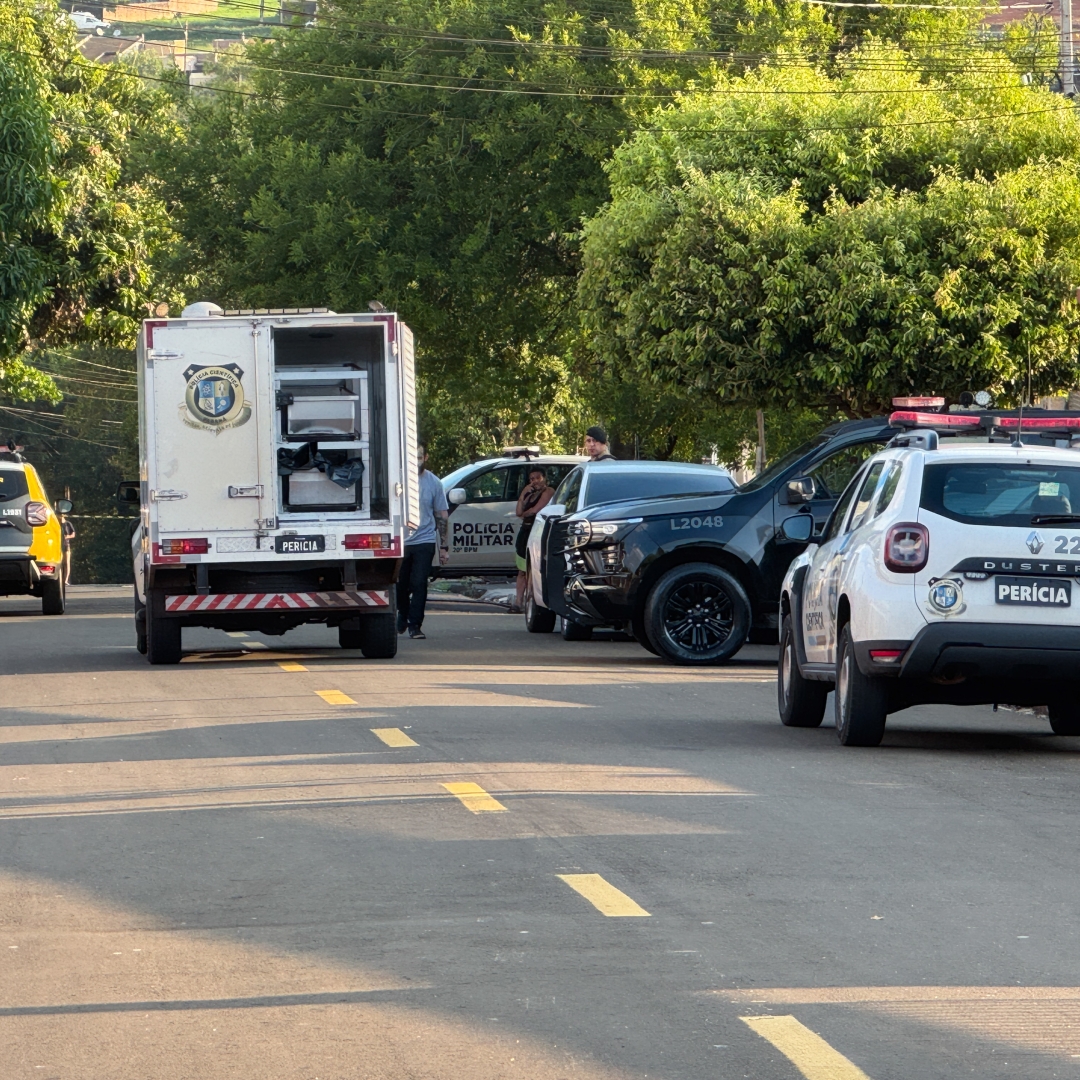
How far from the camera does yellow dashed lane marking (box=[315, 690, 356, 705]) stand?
14734mm

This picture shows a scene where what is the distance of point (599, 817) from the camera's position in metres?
9.28

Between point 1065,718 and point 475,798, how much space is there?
4.63 meters

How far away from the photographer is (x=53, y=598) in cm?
2802

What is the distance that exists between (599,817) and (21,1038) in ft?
12.8

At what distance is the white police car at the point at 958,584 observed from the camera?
1119 centimetres

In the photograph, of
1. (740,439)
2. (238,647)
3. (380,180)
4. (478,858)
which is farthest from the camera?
(740,439)

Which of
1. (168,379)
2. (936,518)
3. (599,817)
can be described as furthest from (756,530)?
(599,817)

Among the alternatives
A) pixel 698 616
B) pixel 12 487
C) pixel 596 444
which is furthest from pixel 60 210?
pixel 698 616

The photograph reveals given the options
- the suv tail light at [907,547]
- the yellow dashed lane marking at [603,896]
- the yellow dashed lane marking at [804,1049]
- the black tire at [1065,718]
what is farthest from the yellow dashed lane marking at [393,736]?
the yellow dashed lane marking at [804,1049]

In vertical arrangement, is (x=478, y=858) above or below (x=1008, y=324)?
below

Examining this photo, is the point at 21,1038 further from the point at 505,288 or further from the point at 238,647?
the point at 505,288

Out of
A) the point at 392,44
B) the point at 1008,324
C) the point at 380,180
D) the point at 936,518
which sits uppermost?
the point at 392,44

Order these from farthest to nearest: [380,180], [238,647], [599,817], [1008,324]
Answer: [380,180] < [1008,324] < [238,647] < [599,817]

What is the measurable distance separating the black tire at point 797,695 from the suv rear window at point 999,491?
193 cm
